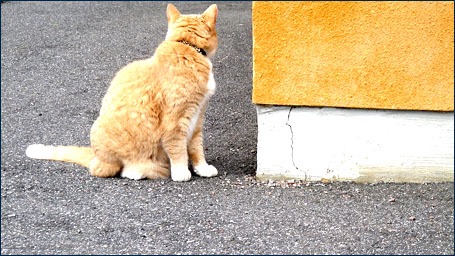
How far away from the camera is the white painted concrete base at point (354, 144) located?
423cm

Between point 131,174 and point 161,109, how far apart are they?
0.57m

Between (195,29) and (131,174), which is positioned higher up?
(195,29)

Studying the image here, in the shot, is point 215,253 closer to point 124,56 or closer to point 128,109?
point 128,109

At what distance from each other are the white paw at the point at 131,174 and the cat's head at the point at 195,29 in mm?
1054

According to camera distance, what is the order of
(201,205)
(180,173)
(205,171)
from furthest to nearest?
(205,171) < (180,173) < (201,205)

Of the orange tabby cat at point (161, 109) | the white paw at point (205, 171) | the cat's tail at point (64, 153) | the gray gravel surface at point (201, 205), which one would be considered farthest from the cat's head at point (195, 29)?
the cat's tail at point (64, 153)

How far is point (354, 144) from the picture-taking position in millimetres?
4320

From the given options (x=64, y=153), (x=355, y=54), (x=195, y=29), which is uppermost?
(x=195, y=29)

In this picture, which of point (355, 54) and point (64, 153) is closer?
point (355, 54)

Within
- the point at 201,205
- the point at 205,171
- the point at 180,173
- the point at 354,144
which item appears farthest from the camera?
the point at 205,171

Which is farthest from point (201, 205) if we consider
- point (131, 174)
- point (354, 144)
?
point (354, 144)

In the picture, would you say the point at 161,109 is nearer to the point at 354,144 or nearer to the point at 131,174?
the point at 131,174

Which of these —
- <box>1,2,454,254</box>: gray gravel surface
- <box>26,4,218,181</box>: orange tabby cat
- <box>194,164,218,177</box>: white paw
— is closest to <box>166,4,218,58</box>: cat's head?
<box>26,4,218,181</box>: orange tabby cat

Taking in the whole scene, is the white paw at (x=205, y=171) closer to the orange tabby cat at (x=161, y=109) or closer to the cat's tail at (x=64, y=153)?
the orange tabby cat at (x=161, y=109)
